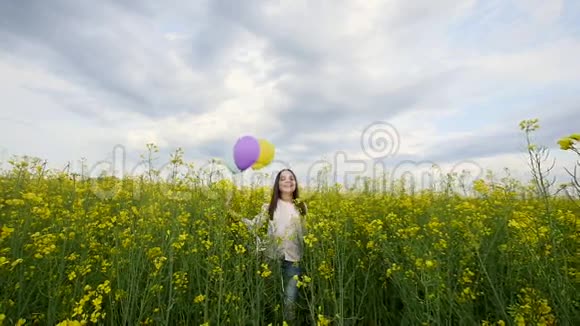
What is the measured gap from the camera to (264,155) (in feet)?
27.9

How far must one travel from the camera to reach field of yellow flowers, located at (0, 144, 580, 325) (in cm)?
225

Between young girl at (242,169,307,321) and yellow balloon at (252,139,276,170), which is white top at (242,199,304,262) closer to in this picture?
young girl at (242,169,307,321)

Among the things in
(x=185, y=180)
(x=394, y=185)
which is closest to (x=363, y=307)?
(x=185, y=180)

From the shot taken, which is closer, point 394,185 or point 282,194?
point 282,194

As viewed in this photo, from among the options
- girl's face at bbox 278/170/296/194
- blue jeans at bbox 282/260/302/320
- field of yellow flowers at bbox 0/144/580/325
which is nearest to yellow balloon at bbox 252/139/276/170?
field of yellow flowers at bbox 0/144/580/325

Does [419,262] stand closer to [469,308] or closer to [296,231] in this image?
[469,308]

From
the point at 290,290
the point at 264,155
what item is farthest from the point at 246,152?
the point at 290,290

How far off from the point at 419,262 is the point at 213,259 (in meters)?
1.51

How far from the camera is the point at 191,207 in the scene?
4301 mm

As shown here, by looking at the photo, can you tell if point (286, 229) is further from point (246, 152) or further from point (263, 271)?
point (246, 152)

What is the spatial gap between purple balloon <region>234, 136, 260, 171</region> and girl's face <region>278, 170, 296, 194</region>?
421 cm

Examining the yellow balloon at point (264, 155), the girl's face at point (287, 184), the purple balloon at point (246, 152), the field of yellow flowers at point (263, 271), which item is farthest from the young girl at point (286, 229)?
the yellow balloon at point (264, 155)

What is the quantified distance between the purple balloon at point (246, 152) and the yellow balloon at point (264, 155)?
0.33 feet

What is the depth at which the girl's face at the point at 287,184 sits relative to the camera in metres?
4.11
